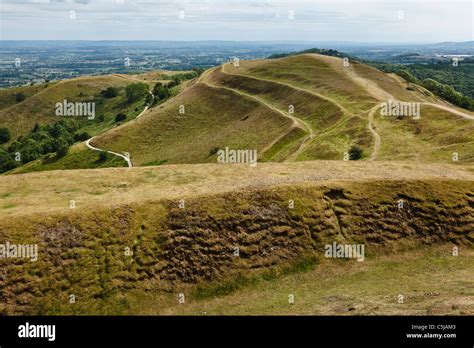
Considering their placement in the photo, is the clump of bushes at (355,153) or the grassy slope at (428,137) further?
the clump of bushes at (355,153)

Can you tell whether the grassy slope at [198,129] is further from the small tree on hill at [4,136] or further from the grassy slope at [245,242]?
the small tree on hill at [4,136]

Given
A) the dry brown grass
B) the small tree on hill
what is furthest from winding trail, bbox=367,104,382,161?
the small tree on hill

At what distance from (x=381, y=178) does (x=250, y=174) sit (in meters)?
13.8

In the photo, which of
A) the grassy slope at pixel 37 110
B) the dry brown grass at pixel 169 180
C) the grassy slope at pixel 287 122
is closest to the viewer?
the dry brown grass at pixel 169 180

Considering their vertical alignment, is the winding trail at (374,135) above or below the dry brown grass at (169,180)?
above

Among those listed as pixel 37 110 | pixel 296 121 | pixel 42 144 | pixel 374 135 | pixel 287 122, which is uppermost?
pixel 37 110

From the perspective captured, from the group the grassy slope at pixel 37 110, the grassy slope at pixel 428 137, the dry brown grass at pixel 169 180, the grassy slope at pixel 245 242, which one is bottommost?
the grassy slope at pixel 245 242

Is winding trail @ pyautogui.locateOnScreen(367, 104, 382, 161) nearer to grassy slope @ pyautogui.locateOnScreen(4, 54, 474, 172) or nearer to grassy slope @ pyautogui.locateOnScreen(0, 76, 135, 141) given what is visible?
grassy slope @ pyautogui.locateOnScreen(4, 54, 474, 172)

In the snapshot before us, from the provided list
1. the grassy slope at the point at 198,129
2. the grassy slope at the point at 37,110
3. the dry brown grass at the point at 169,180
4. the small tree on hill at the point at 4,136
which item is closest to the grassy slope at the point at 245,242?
the dry brown grass at the point at 169,180

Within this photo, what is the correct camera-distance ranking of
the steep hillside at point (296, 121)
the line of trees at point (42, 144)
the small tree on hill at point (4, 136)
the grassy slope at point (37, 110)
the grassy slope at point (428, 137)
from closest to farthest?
the grassy slope at point (428, 137) → the steep hillside at point (296, 121) → the line of trees at point (42, 144) → the small tree on hill at point (4, 136) → the grassy slope at point (37, 110)

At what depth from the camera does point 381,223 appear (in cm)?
3975

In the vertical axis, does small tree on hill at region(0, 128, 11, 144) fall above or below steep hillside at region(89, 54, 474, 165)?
below

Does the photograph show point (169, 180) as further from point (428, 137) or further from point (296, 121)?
point (296, 121)

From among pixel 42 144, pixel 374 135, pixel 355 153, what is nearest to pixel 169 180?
pixel 355 153
